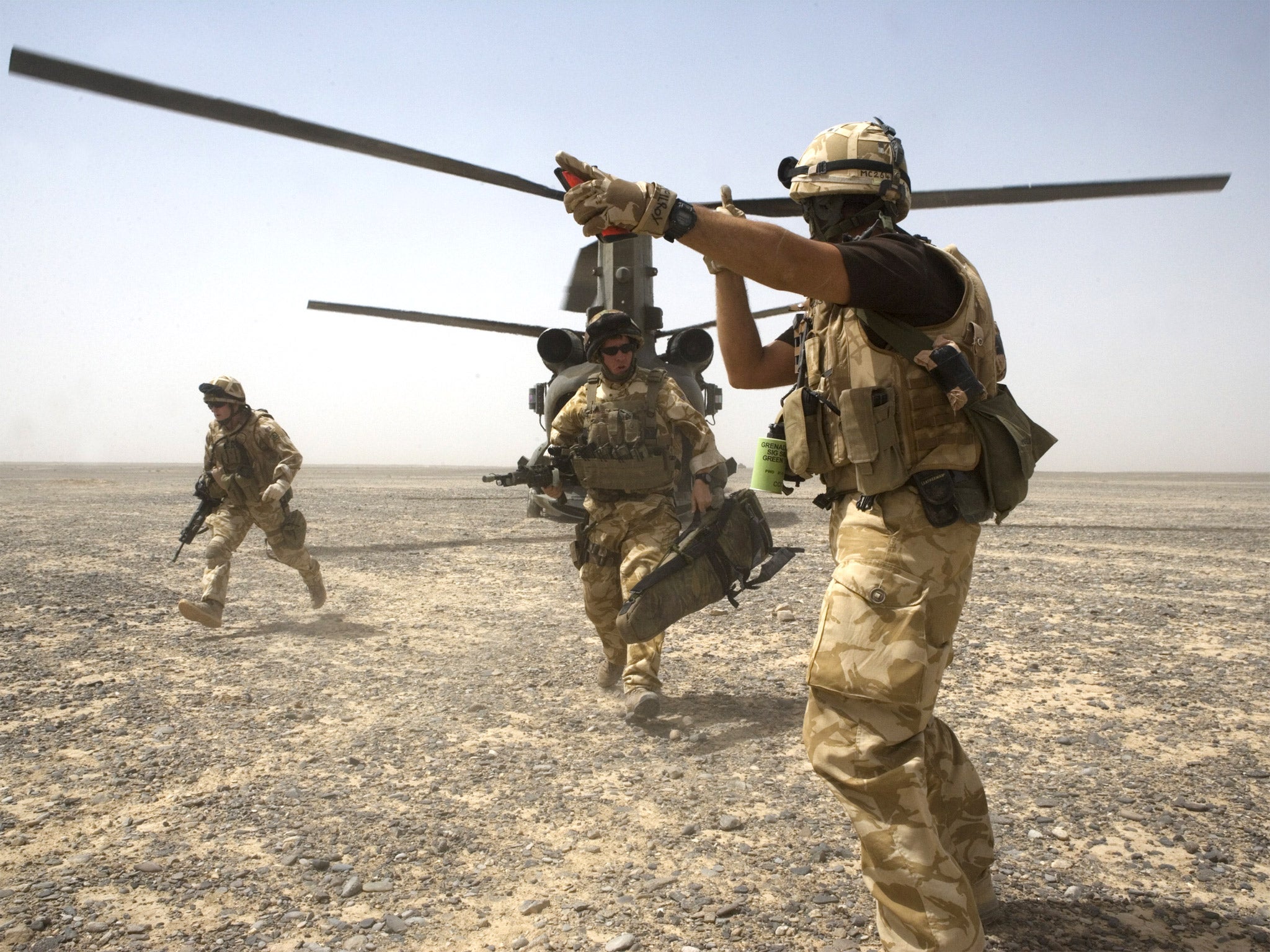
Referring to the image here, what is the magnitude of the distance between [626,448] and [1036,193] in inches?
99.1

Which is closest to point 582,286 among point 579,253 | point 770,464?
point 579,253

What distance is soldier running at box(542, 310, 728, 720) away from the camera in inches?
197

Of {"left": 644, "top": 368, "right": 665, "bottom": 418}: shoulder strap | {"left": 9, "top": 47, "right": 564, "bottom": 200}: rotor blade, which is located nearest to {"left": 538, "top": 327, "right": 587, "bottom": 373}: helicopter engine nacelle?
{"left": 644, "top": 368, "right": 665, "bottom": 418}: shoulder strap

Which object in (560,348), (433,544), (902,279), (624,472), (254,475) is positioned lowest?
(433,544)

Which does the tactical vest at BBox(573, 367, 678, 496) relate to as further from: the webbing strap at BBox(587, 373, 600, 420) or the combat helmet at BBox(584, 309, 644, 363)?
the combat helmet at BBox(584, 309, 644, 363)

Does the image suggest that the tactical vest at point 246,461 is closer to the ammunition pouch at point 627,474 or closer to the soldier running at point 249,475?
the soldier running at point 249,475

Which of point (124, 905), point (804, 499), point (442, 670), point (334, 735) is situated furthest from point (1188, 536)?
point (124, 905)

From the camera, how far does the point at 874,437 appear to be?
2.28 m

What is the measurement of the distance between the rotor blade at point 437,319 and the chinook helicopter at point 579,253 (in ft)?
0.05

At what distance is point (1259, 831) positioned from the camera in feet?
10.4

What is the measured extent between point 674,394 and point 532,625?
2.26 metres

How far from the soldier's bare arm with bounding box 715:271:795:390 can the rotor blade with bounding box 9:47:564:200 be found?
192cm

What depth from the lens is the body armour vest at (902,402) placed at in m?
2.29

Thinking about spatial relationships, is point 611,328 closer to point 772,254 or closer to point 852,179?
point 852,179
